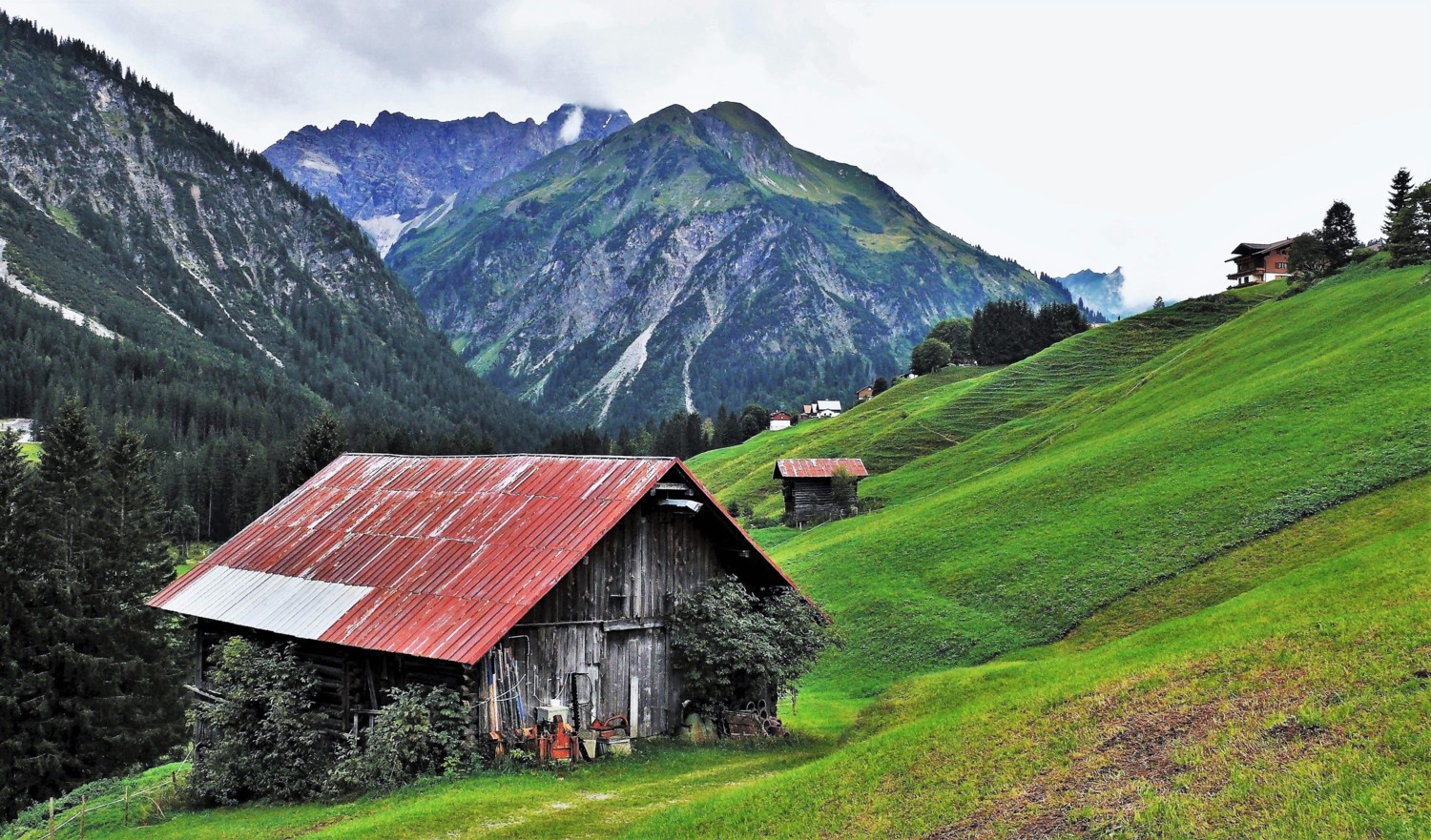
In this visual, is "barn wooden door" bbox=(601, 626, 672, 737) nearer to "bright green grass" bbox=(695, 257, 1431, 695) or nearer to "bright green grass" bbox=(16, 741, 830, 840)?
"bright green grass" bbox=(16, 741, 830, 840)

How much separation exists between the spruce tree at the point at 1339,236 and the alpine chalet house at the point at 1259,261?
41497 millimetres

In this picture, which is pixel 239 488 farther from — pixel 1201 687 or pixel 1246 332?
pixel 1201 687

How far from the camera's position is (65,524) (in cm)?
4584

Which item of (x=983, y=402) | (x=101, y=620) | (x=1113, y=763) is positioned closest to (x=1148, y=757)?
(x=1113, y=763)

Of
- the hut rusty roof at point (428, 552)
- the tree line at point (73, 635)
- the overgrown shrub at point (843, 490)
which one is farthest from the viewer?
the overgrown shrub at point (843, 490)

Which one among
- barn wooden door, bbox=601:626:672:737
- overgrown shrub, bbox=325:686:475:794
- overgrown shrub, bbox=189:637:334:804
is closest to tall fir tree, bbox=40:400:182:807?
overgrown shrub, bbox=189:637:334:804

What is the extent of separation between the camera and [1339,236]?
82562 millimetres

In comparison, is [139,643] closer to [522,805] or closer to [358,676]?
[358,676]

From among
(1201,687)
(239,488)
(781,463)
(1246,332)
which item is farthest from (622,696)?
(239,488)

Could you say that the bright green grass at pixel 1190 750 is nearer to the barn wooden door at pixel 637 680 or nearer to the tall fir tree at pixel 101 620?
the barn wooden door at pixel 637 680

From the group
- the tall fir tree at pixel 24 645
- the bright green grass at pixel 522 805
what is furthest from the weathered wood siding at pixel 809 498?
the bright green grass at pixel 522 805

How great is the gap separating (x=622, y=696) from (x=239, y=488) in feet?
418

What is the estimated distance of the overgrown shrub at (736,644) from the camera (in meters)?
25.0

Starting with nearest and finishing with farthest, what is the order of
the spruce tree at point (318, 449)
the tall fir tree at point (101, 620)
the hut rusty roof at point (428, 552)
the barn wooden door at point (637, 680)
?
1. the hut rusty roof at point (428, 552)
2. the barn wooden door at point (637, 680)
3. the tall fir tree at point (101, 620)
4. the spruce tree at point (318, 449)
